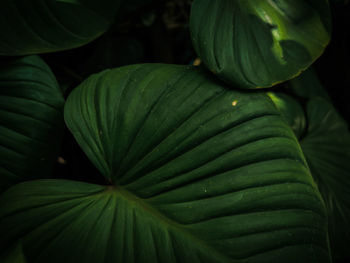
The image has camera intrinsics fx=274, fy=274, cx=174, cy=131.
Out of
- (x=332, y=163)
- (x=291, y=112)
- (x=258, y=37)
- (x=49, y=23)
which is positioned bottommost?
(x=332, y=163)

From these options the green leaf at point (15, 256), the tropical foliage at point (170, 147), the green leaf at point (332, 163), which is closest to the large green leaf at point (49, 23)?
the tropical foliage at point (170, 147)

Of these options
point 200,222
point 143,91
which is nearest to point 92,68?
point 143,91

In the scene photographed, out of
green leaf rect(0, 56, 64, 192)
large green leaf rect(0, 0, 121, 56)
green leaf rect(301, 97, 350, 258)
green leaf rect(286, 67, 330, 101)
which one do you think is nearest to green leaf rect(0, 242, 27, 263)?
green leaf rect(0, 56, 64, 192)

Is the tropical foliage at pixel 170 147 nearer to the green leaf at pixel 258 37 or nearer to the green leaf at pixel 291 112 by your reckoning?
the green leaf at pixel 258 37

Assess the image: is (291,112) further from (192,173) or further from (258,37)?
(192,173)

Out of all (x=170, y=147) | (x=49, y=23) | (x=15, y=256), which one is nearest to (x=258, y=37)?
(x=170, y=147)
